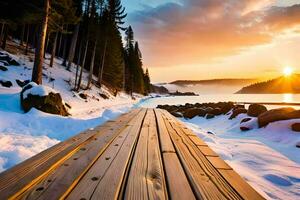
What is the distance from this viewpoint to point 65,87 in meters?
19.7

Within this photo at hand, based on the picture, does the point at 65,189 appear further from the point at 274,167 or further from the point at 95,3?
the point at 95,3

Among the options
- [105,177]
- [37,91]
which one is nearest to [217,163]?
[105,177]

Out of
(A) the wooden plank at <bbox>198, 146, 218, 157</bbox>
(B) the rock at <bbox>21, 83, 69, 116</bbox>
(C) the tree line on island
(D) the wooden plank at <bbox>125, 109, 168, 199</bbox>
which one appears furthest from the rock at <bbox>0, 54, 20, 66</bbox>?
(A) the wooden plank at <bbox>198, 146, 218, 157</bbox>

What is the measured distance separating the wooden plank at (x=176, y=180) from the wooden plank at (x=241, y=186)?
0.38 meters

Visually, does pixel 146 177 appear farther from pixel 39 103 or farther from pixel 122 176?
pixel 39 103

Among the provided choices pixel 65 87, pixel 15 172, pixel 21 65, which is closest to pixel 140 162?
pixel 15 172

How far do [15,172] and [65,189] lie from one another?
68cm

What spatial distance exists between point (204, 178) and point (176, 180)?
0.88ft

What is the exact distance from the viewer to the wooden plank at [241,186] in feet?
5.28

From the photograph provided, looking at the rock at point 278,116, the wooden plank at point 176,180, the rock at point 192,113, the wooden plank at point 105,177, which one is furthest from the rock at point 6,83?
the rock at point 278,116

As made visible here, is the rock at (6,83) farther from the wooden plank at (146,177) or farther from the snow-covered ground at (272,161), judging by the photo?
the wooden plank at (146,177)

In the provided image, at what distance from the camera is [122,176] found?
6.27 ft

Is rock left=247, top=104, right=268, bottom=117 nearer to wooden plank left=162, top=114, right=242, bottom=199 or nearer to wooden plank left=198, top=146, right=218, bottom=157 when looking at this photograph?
wooden plank left=198, top=146, right=218, bottom=157

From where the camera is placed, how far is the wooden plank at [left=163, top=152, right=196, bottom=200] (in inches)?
63.6
